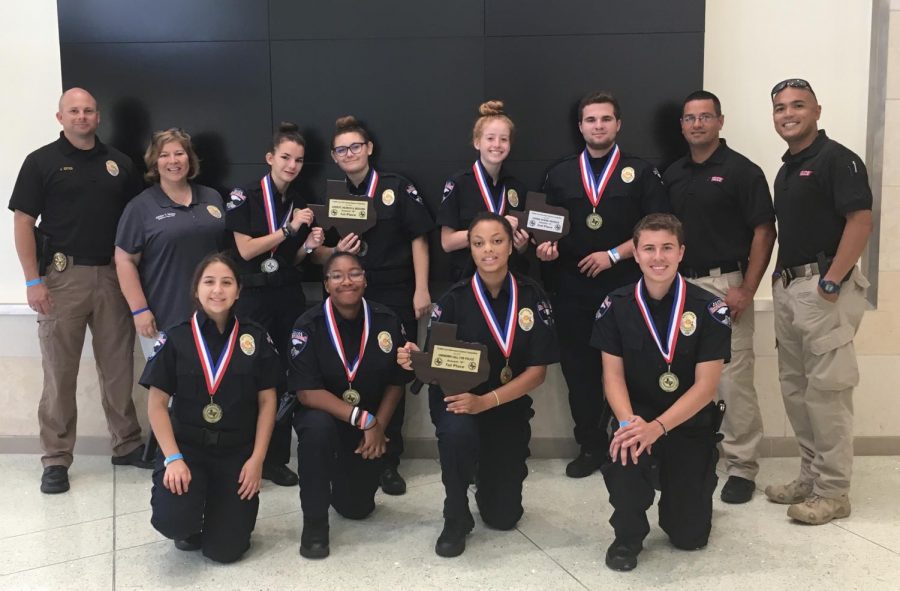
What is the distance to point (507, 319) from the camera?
3182mm

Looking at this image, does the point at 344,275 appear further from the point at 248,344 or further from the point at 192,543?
the point at 192,543

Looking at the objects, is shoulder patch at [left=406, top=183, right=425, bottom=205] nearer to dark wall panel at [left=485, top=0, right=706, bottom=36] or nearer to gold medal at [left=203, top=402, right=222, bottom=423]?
dark wall panel at [left=485, top=0, right=706, bottom=36]

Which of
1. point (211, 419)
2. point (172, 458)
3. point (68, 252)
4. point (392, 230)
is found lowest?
point (172, 458)

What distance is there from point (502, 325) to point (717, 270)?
4.03ft

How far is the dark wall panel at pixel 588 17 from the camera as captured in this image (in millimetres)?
3920

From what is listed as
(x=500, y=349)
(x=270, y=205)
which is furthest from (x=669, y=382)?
(x=270, y=205)

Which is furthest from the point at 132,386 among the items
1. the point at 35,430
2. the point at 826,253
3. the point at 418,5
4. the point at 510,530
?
the point at 826,253

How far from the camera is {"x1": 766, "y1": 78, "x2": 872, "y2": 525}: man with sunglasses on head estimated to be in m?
3.16

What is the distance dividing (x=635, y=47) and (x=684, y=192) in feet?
2.86

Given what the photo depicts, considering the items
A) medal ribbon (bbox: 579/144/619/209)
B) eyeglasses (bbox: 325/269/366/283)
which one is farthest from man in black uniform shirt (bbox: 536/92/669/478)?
eyeglasses (bbox: 325/269/366/283)

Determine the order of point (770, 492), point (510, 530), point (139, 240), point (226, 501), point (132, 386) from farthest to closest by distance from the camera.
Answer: point (132, 386) < point (139, 240) < point (770, 492) < point (510, 530) < point (226, 501)

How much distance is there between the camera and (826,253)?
127 inches

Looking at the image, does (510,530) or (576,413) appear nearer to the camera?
(510,530)

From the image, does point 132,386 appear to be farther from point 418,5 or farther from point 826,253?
point 826,253
